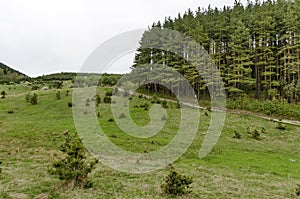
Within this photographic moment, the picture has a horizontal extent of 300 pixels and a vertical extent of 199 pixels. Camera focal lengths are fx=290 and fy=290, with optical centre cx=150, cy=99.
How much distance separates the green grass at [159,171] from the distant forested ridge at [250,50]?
19.5 metres

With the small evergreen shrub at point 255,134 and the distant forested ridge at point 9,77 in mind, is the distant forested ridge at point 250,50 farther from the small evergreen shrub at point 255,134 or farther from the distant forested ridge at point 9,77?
the distant forested ridge at point 9,77

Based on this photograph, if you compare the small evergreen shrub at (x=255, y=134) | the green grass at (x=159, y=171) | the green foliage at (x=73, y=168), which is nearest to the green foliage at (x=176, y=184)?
the green grass at (x=159, y=171)

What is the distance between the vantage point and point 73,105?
3738 centimetres

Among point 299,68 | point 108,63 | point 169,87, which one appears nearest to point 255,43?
point 299,68

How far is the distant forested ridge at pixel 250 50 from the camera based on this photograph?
50906mm

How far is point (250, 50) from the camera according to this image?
5375cm

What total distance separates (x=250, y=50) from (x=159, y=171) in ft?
144

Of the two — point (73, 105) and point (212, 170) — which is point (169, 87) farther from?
point (212, 170)

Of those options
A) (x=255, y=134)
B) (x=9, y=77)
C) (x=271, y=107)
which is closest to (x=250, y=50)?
(x=271, y=107)

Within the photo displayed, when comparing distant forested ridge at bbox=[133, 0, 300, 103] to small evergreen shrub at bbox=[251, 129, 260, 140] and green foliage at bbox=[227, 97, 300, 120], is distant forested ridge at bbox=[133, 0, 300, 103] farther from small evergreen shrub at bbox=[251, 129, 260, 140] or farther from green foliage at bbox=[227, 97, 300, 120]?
small evergreen shrub at bbox=[251, 129, 260, 140]

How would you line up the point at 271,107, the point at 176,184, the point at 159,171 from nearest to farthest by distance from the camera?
the point at 176,184, the point at 159,171, the point at 271,107

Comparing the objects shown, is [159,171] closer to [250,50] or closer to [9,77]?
[250,50]

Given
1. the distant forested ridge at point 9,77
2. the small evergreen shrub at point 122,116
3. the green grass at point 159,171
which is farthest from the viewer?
the distant forested ridge at point 9,77

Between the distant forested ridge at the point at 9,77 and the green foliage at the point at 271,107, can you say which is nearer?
the green foliage at the point at 271,107
